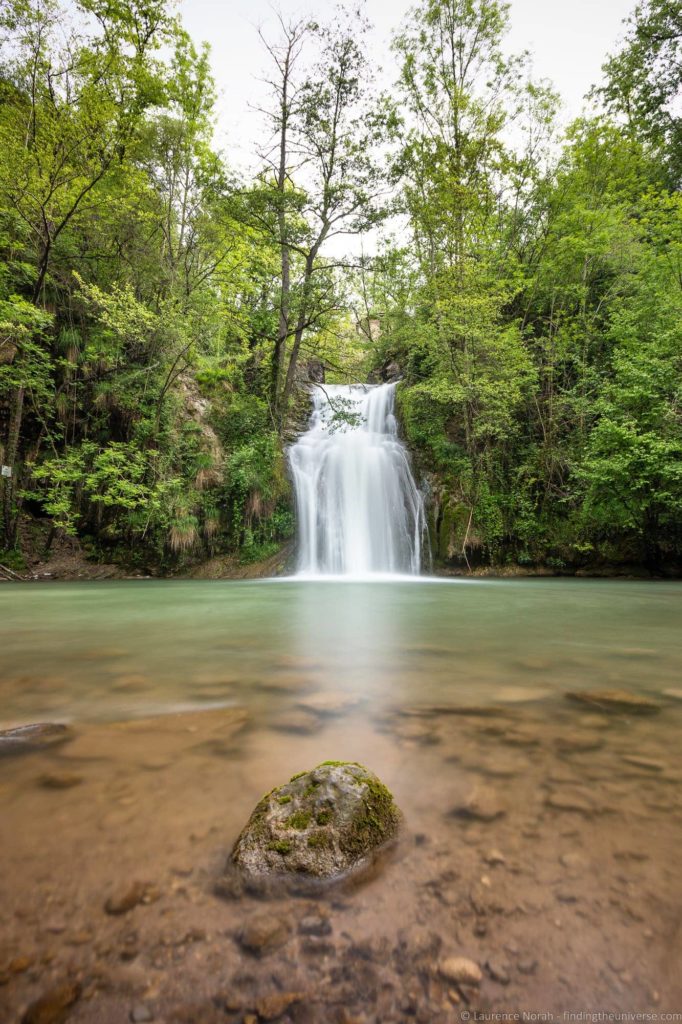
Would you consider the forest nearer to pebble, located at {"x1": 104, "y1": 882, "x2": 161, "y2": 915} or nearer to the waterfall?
the waterfall

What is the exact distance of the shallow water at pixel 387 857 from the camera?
80cm

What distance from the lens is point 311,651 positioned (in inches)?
142

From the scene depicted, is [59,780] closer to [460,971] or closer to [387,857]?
[387,857]

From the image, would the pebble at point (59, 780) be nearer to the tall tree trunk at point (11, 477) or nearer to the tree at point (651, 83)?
the tall tree trunk at point (11, 477)

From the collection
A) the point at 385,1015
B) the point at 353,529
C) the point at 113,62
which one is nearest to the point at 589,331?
the point at 353,529

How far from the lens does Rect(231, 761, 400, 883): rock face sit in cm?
110

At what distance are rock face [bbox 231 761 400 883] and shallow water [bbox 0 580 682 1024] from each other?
0.07 meters

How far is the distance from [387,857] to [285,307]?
13.2m

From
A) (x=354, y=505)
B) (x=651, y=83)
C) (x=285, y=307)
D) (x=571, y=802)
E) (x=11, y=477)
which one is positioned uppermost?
(x=651, y=83)

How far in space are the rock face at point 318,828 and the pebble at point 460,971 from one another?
32 centimetres

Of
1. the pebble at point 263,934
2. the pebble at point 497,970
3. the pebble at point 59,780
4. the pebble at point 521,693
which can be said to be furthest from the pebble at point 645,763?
the pebble at point 59,780

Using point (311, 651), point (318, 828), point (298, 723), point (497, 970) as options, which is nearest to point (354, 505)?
point (311, 651)

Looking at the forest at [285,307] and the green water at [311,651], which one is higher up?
the forest at [285,307]

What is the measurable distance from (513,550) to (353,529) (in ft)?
14.5
